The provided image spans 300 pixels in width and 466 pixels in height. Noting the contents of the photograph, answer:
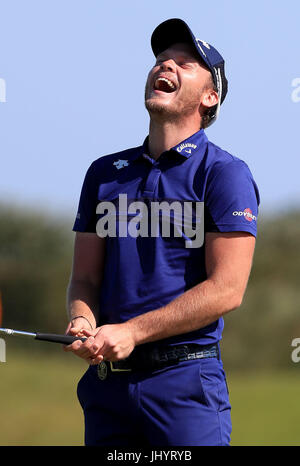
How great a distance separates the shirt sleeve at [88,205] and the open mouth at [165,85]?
579mm

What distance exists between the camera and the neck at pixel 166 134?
4.38m

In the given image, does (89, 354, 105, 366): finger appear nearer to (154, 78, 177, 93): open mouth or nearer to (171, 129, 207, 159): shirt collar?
(171, 129, 207, 159): shirt collar

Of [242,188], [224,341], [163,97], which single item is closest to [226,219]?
[242,188]

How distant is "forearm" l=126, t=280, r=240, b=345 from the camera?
3.96m

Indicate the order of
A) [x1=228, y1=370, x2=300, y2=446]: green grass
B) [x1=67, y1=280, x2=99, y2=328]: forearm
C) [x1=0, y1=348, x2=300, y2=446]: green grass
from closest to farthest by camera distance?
[x1=67, y1=280, x2=99, y2=328]: forearm → [x1=228, y1=370, x2=300, y2=446]: green grass → [x1=0, y1=348, x2=300, y2=446]: green grass

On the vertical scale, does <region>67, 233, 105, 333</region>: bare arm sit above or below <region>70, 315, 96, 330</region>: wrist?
above

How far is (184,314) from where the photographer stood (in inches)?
156

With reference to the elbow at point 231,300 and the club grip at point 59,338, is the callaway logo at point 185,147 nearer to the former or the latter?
the elbow at point 231,300

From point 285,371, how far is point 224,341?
2359mm

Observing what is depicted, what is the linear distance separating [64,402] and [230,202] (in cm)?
1463

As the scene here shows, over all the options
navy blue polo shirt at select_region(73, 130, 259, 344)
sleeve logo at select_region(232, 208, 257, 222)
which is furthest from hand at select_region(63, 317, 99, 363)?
sleeve logo at select_region(232, 208, 257, 222)

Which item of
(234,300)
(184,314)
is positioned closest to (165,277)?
(184,314)
